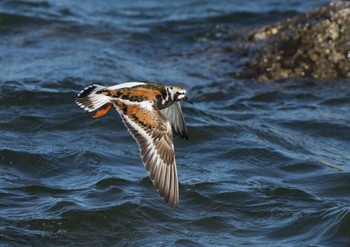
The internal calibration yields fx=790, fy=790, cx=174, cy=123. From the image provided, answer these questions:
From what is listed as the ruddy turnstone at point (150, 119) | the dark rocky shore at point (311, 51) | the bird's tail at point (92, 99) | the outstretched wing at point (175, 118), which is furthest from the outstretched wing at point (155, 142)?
the dark rocky shore at point (311, 51)

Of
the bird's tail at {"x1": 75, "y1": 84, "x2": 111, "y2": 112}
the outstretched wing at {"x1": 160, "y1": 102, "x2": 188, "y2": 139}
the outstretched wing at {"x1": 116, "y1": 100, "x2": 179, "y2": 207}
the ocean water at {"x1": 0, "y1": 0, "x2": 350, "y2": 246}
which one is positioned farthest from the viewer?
the outstretched wing at {"x1": 160, "y1": 102, "x2": 188, "y2": 139}

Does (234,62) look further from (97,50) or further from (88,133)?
(88,133)

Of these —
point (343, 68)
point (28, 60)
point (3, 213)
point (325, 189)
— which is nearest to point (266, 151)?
point (325, 189)

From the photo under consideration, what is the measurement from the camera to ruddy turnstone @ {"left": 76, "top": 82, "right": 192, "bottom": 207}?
5.86 metres

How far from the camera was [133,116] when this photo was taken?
6.28 meters

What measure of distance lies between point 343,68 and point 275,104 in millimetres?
1100

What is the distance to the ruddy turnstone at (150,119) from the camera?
5.86 meters

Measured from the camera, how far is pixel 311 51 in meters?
9.64

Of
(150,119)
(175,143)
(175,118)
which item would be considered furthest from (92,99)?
(175,143)

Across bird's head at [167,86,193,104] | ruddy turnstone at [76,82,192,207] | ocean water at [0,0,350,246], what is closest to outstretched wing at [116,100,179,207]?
ruddy turnstone at [76,82,192,207]

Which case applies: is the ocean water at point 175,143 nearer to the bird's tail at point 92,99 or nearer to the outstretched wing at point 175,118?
the outstretched wing at point 175,118

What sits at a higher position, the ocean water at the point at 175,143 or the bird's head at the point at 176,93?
the bird's head at the point at 176,93

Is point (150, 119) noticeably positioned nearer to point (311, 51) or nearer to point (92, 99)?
point (92, 99)

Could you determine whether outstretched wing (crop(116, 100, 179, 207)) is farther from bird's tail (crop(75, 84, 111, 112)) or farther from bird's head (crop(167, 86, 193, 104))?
bird's head (crop(167, 86, 193, 104))
